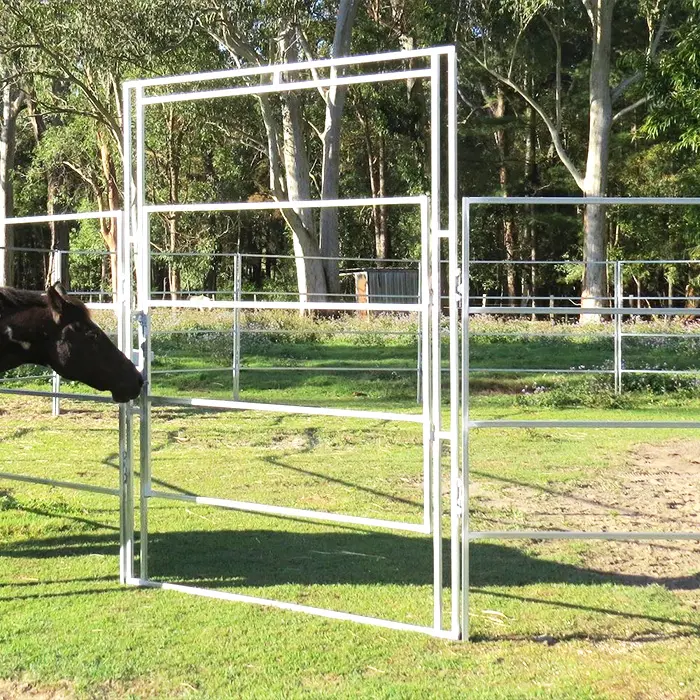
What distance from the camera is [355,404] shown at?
475 inches

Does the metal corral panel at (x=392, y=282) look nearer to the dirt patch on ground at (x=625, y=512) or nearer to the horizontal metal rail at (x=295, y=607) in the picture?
the dirt patch on ground at (x=625, y=512)

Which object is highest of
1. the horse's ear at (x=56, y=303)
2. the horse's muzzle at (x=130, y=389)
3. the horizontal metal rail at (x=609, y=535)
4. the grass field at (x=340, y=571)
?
the horse's ear at (x=56, y=303)

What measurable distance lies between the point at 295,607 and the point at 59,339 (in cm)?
188

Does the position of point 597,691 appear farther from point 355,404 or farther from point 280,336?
point 280,336

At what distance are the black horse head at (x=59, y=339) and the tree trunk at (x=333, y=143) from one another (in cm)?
1684

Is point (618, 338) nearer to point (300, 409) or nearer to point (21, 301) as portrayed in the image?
point (300, 409)

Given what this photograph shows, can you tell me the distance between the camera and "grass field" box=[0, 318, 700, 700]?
3.71 metres

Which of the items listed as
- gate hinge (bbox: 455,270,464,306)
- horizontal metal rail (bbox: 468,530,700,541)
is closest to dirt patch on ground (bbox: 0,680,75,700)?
horizontal metal rail (bbox: 468,530,700,541)

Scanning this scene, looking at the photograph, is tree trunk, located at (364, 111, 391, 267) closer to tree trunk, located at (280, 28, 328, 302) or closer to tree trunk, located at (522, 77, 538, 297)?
tree trunk, located at (522, 77, 538, 297)

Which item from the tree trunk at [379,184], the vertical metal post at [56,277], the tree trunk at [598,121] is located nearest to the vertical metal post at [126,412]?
the vertical metal post at [56,277]

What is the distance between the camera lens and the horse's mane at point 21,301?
5031 mm

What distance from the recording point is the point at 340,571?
5.05 meters

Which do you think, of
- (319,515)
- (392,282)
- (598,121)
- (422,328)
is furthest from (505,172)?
(319,515)

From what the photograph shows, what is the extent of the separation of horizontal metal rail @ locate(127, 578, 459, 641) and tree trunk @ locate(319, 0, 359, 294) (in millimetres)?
17407
